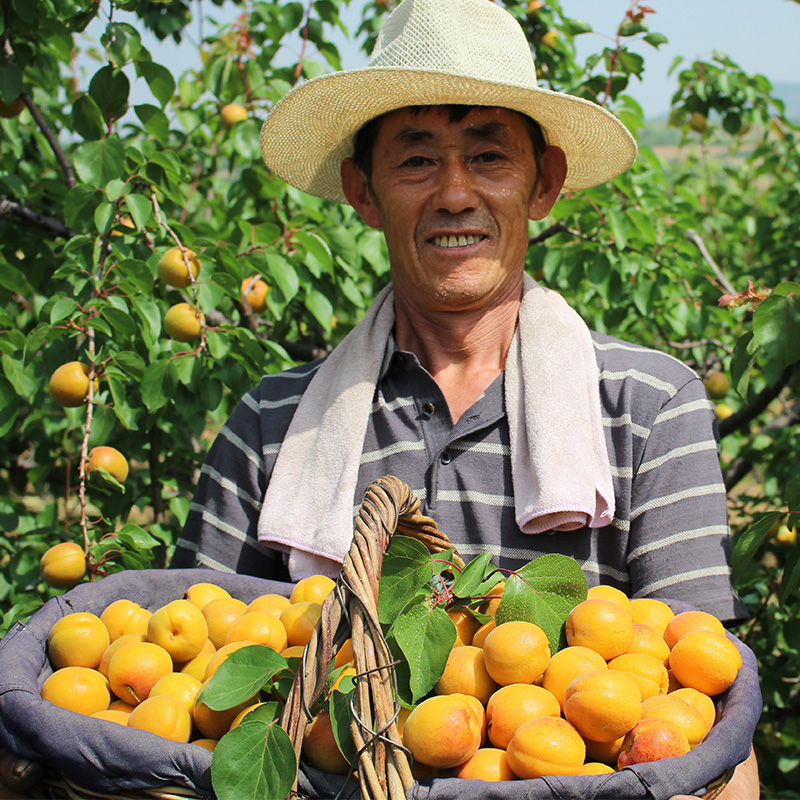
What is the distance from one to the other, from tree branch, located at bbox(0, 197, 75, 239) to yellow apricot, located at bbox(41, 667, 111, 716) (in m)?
1.76

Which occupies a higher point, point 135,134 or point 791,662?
point 135,134

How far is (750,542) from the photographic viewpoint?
1452mm

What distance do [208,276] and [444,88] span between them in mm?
910

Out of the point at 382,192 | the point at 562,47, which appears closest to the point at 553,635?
the point at 382,192

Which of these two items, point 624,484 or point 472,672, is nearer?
point 472,672

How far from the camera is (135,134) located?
363 centimetres

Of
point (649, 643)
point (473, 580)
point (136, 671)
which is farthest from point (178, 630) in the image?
point (649, 643)

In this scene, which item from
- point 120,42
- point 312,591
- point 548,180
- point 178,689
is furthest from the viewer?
point 120,42

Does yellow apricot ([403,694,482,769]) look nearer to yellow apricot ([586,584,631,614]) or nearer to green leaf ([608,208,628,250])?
yellow apricot ([586,584,631,614])

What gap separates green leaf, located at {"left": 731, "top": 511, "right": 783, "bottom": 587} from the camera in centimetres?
145

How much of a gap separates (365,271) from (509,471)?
1.57 metres

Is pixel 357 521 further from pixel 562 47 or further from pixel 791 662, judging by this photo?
pixel 562 47

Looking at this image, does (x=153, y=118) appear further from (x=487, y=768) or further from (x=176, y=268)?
(x=487, y=768)

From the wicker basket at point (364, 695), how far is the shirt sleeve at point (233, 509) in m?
0.87
